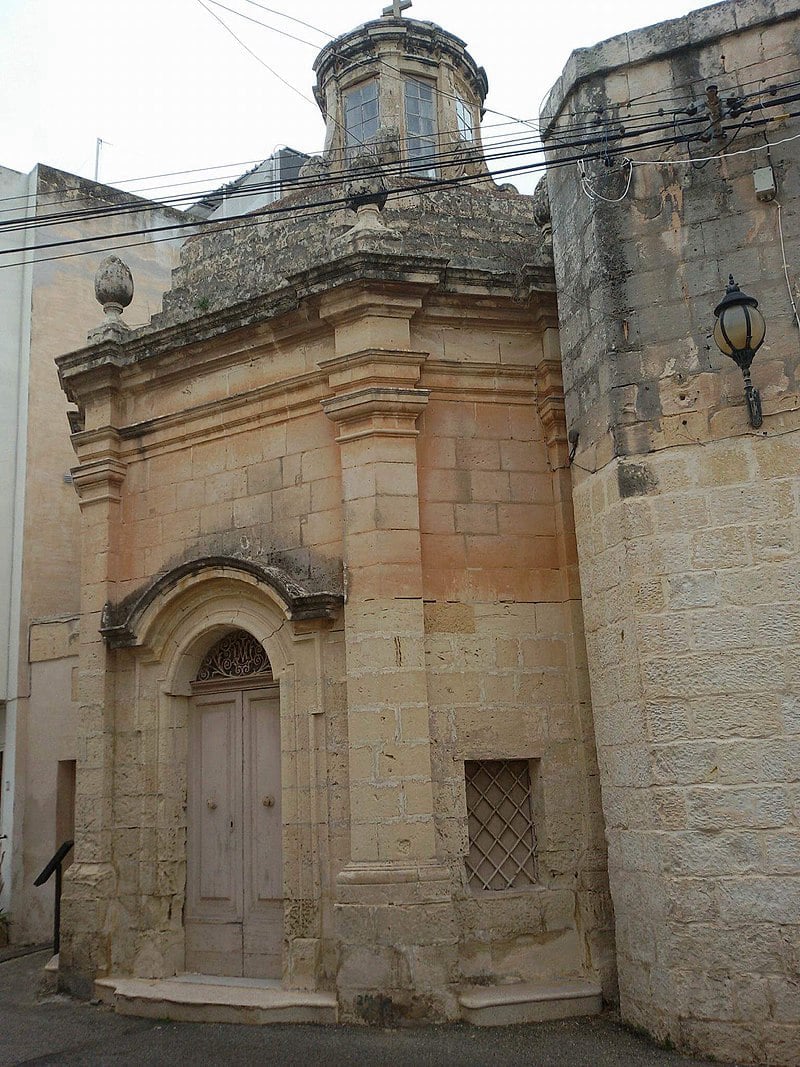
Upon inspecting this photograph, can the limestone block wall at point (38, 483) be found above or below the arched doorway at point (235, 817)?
above

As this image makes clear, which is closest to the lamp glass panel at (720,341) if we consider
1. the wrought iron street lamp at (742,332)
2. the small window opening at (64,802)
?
the wrought iron street lamp at (742,332)

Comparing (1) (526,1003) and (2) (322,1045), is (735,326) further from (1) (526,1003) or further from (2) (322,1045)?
(2) (322,1045)

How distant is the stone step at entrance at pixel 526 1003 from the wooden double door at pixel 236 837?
5.65 feet

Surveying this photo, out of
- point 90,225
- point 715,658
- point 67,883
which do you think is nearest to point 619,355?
point 715,658

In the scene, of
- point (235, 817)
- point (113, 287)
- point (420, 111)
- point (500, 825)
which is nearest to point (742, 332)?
point (500, 825)

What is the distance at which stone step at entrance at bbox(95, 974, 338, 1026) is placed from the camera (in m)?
6.70

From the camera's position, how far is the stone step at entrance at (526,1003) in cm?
638

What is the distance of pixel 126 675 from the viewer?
841cm

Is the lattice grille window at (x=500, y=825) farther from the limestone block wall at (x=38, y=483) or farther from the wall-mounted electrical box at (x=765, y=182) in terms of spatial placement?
the limestone block wall at (x=38, y=483)

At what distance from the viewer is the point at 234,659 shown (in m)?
8.23

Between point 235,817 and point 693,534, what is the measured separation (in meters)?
4.21

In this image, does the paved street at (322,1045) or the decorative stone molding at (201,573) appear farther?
the decorative stone molding at (201,573)

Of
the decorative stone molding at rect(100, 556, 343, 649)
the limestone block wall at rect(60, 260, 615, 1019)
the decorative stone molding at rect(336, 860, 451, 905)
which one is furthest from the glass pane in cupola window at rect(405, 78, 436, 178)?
the decorative stone molding at rect(336, 860, 451, 905)

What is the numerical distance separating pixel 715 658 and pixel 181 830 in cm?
449
